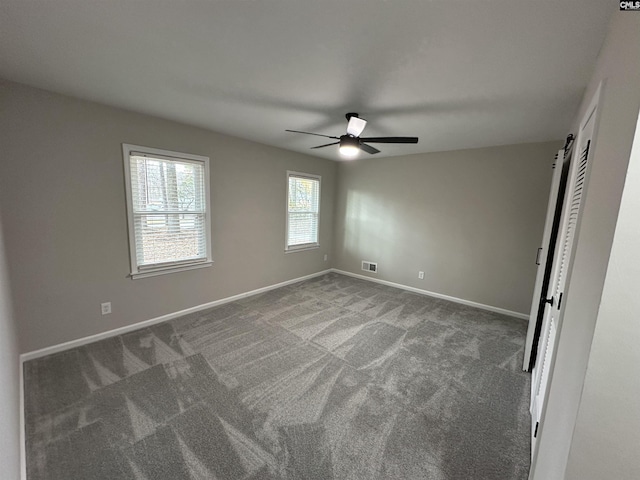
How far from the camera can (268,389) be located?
6.83 ft

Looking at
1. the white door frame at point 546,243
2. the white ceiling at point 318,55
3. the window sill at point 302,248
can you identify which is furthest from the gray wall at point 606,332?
the window sill at point 302,248

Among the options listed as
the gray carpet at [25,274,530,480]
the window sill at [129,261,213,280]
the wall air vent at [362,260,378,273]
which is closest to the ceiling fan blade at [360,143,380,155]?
the gray carpet at [25,274,530,480]

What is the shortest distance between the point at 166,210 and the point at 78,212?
2.54ft

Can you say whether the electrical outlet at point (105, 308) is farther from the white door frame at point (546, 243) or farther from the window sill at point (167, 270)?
the white door frame at point (546, 243)

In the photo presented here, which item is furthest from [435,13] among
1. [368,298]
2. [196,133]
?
[368,298]

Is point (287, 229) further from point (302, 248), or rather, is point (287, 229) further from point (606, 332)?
point (606, 332)

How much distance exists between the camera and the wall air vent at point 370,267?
509 cm

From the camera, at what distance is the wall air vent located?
509 centimetres

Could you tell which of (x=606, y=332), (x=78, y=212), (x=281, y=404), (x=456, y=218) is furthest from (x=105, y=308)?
(x=456, y=218)

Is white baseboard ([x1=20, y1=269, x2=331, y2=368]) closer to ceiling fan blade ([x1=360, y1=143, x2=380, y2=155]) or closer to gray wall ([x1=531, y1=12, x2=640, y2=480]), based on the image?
ceiling fan blade ([x1=360, y1=143, x2=380, y2=155])

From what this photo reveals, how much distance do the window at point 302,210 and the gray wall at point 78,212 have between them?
4.03 ft

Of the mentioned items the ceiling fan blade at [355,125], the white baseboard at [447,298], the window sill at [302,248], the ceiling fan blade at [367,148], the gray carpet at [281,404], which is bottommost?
the gray carpet at [281,404]

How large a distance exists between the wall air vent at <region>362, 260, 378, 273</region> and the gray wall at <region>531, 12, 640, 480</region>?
4.07m

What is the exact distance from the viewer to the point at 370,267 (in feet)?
16.9
